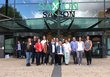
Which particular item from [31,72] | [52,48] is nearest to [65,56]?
[52,48]

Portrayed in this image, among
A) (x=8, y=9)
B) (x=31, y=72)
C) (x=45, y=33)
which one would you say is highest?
(x=8, y=9)

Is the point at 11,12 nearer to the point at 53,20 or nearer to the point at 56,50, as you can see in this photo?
the point at 53,20

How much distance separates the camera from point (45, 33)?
3269 centimetres

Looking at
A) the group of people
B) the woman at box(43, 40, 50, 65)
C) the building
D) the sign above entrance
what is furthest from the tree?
the woman at box(43, 40, 50, 65)

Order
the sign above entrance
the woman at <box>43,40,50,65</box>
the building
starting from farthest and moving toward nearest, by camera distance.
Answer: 1. the building
2. the sign above entrance
3. the woman at <box>43,40,50,65</box>

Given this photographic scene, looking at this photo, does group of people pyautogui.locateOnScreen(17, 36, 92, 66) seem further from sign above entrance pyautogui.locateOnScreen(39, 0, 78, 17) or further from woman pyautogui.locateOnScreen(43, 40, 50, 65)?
sign above entrance pyautogui.locateOnScreen(39, 0, 78, 17)

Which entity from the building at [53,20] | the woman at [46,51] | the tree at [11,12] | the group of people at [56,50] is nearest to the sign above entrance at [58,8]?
the building at [53,20]

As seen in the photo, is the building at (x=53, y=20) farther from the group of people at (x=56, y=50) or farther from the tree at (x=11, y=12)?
the group of people at (x=56, y=50)

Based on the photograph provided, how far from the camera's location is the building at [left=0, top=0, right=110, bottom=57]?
99.2 feet

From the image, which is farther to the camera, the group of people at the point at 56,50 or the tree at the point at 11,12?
the tree at the point at 11,12

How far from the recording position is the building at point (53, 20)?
30250 millimetres

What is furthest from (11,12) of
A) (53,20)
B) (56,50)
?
(56,50)

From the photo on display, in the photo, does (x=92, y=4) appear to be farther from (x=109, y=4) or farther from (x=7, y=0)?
(x=7, y=0)

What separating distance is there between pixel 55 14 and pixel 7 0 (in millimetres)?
4660
